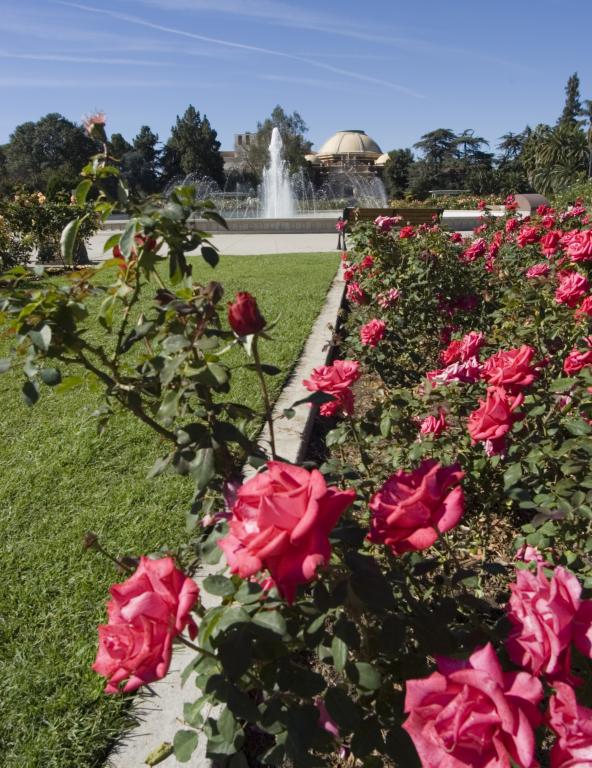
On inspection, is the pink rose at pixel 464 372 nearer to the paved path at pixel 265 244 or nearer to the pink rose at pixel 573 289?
the pink rose at pixel 573 289

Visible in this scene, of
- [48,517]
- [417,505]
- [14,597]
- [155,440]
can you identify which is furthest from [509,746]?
[155,440]

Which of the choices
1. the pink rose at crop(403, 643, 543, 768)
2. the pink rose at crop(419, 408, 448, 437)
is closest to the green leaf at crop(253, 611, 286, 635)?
the pink rose at crop(403, 643, 543, 768)

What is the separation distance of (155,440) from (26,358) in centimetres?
213

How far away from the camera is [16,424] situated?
3.53 m

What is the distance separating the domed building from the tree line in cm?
558

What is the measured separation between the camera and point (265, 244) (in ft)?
44.7

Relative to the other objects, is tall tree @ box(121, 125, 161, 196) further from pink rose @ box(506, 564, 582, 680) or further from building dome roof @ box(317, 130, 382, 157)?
pink rose @ box(506, 564, 582, 680)

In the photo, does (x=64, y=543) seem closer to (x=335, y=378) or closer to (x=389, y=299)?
(x=335, y=378)

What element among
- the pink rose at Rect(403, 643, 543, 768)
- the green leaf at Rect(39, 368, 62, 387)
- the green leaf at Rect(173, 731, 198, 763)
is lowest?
the green leaf at Rect(173, 731, 198, 763)

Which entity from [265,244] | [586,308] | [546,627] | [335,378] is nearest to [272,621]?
[546,627]

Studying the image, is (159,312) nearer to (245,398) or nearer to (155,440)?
(155,440)

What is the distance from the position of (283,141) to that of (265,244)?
1584 inches

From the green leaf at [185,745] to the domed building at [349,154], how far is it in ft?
195

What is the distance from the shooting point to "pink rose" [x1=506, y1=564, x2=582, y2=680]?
0.67 meters
